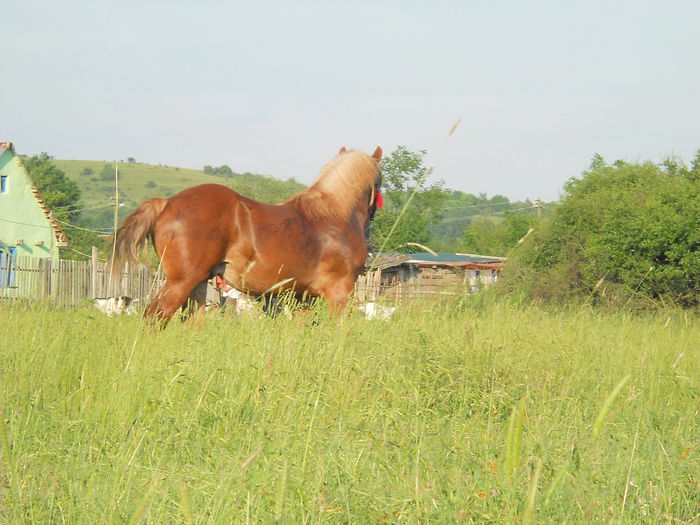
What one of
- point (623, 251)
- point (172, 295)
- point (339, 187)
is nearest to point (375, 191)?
point (339, 187)

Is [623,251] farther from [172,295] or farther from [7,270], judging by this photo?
[7,270]

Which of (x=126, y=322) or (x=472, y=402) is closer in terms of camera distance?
(x=472, y=402)

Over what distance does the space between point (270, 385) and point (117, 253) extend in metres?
3.94

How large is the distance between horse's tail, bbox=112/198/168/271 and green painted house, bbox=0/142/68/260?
27.0 m

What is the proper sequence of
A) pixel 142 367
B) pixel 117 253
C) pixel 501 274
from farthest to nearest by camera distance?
pixel 501 274, pixel 117 253, pixel 142 367

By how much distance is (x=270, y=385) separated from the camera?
11.1ft

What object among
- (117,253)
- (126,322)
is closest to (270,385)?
(126,322)

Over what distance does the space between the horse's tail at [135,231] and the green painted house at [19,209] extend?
2701cm

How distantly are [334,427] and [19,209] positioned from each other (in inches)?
1328

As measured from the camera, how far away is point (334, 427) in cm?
323

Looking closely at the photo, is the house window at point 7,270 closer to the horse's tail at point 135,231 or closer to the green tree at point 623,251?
the horse's tail at point 135,231

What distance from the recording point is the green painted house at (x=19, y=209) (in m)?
32.8

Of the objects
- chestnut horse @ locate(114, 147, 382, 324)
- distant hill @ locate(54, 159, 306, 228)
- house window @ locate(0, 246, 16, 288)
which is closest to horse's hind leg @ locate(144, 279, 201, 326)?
chestnut horse @ locate(114, 147, 382, 324)

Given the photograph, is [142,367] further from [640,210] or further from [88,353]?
[640,210]
